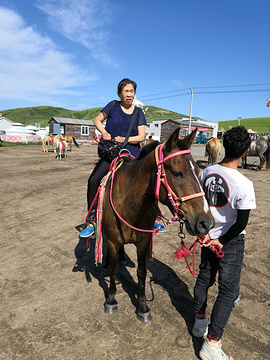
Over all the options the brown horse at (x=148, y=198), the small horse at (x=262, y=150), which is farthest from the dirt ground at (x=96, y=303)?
the small horse at (x=262, y=150)

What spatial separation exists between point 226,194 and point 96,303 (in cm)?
236

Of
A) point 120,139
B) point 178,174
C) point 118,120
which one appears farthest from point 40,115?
point 178,174

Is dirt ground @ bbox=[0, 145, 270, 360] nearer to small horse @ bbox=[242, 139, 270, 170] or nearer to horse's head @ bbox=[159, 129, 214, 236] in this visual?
horse's head @ bbox=[159, 129, 214, 236]

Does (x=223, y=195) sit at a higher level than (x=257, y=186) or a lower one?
higher

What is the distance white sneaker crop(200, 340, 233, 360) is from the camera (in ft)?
7.09

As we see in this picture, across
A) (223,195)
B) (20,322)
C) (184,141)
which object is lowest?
(20,322)

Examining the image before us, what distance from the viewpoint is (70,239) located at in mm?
4996

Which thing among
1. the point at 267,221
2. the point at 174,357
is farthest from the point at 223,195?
the point at 267,221

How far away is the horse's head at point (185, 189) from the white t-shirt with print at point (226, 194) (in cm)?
35

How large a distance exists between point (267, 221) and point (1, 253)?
6653 millimetres

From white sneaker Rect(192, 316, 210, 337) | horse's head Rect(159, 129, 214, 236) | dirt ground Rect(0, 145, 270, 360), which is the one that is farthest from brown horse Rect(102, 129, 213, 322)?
white sneaker Rect(192, 316, 210, 337)

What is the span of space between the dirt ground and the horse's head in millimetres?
1556

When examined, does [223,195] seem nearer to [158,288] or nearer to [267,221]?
[158,288]

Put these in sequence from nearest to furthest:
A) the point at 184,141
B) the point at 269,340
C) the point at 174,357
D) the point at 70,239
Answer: the point at 184,141 < the point at 174,357 < the point at 269,340 < the point at 70,239
